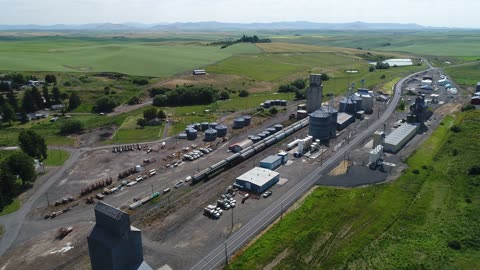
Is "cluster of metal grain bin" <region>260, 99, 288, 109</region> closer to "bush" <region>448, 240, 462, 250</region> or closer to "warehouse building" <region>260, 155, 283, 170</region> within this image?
"warehouse building" <region>260, 155, 283, 170</region>

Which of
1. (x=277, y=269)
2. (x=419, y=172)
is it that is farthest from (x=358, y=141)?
(x=277, y=269)

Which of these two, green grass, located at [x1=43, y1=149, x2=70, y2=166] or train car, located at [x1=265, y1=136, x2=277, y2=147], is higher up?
train car, located at [x1=265, y1=136, x2=277, y2=147]

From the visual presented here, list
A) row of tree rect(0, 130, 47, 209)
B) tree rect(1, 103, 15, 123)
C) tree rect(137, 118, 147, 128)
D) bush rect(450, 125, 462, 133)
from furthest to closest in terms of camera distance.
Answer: tree rect(137, 118, 147, 128) → tree rect(1, 103, 15, 123) → bush rect(450, 125, 462, 133) → row of tree rect(0, 130, 47, 209)

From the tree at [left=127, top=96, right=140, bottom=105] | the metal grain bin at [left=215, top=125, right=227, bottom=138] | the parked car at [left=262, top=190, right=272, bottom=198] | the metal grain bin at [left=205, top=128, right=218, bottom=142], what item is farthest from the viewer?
the tree at [left=127, top=96, right=140, bottom=105]

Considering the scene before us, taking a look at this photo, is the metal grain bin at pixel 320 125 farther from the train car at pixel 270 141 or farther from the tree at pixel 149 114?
the tree at pixel 149 114

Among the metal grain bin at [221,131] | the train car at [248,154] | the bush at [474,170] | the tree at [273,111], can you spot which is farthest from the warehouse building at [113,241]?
the tree at [273,111]

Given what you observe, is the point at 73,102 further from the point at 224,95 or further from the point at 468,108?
the point at 468,108

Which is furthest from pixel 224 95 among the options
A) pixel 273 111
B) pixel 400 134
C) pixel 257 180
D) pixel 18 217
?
pixel 18 217

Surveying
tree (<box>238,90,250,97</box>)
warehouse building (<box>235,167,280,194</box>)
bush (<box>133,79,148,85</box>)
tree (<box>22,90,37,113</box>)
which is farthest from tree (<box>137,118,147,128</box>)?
bush (<box>133,79,148,85</box>)

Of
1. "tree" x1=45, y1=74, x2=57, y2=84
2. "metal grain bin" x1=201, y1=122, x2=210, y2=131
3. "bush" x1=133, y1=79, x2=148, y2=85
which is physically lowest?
"metal grain bin" x1=201, y1=122, x2=210, y2=131

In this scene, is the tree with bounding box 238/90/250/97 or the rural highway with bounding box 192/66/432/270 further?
the tree with bounding box 238/90/250/97
